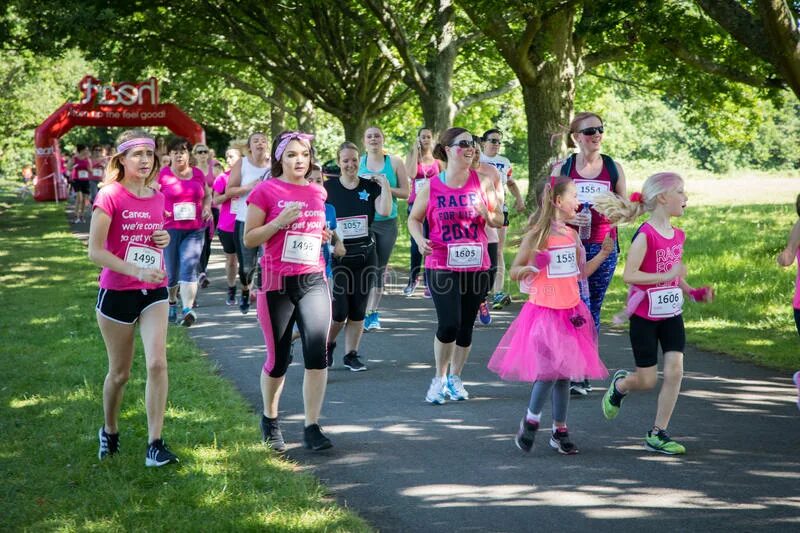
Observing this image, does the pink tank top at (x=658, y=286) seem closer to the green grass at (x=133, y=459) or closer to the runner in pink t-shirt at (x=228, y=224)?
the green grass at (x=133, y=459)

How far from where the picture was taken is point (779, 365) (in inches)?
361

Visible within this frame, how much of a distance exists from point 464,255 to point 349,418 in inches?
57.3

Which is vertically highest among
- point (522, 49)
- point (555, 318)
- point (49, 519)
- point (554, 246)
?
point (522, 49)

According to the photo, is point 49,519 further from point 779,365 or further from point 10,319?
point 10,319

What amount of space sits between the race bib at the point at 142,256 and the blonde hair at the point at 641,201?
112 inches

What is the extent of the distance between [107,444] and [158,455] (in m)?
0.50

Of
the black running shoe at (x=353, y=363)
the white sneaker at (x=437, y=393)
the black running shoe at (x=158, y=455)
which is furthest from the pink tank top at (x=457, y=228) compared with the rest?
the black running shoe at (x=158, y=455)

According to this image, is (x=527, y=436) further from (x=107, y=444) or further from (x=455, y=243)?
(x=107, y=444)

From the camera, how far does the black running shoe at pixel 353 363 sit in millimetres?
9195

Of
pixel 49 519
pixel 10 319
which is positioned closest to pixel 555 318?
pixel 49 519

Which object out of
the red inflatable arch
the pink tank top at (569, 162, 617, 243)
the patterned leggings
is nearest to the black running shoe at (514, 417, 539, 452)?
the patterned leggings

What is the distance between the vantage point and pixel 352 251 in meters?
9.23

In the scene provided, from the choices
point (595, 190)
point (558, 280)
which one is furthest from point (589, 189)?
point (558, 280)

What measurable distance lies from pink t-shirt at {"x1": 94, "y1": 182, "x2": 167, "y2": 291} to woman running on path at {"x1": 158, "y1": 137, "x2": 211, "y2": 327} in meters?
5.25
